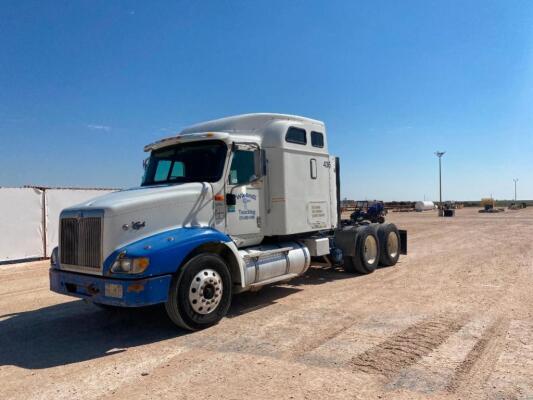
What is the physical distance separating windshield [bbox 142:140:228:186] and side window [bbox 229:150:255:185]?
0.23 m

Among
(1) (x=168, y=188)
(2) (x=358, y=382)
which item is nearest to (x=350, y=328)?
(2) (x=358, y=382)

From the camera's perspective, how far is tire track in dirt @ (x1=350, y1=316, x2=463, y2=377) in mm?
4609

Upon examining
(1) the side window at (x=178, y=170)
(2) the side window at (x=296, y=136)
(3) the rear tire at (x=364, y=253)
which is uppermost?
(2) the side window at (x=296, y=136)

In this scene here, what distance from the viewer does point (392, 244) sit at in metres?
12.1

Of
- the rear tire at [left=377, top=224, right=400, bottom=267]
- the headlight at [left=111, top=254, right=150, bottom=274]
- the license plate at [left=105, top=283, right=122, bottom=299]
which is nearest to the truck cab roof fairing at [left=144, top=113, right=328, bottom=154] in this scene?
the headlight at [left=111, top=254, right=150, bottom=274]

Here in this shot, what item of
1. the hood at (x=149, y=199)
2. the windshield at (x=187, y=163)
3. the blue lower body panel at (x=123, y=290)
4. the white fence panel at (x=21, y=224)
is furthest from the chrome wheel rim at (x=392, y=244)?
the white fence panel at (x=21, y=224)

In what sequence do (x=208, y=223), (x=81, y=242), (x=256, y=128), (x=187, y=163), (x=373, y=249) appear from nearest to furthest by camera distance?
1. (x=81, y=242)
2. (x=208, y=223)
3. (x=187, y=163)
4. (x=256, y=128)
5. (x=373, y=249)

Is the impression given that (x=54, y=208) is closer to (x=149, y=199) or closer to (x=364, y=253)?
(x=149, y=199)

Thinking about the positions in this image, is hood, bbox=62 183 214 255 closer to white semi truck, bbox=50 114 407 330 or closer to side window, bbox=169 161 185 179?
white semi truck, bbox=50 114 407 330

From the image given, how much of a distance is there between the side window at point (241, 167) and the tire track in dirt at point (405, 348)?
11.4 ft

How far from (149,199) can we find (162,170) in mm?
1622

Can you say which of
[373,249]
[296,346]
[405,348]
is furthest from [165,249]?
[373,249]

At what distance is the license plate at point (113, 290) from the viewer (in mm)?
5491

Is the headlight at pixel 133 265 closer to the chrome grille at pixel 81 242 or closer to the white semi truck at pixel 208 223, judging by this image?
the white semi truck at pixel 208 223
